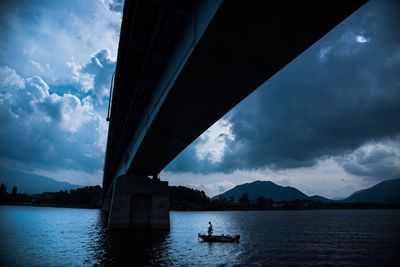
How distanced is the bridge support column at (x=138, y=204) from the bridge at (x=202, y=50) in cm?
1890

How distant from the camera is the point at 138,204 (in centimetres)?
3850

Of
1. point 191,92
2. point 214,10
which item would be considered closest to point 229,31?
point 214,10

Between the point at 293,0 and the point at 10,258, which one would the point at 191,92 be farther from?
the point at 10,258

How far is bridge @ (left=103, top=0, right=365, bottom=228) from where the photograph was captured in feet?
24.6

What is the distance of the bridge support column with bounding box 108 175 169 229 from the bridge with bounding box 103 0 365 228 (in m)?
18.9

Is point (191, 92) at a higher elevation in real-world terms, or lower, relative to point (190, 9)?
lower

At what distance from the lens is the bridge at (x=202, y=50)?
7.49 meters

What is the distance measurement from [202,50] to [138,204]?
33608mm

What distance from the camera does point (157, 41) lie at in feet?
39.5

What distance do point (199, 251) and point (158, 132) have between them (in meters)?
14.4

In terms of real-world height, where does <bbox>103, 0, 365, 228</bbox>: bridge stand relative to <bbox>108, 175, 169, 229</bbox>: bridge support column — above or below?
above

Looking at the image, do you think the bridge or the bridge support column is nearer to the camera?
the bridge

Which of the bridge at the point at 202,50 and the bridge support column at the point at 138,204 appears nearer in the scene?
the bridge at the point at 202,50

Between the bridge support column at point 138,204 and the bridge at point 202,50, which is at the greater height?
the bridge at point 202,50
